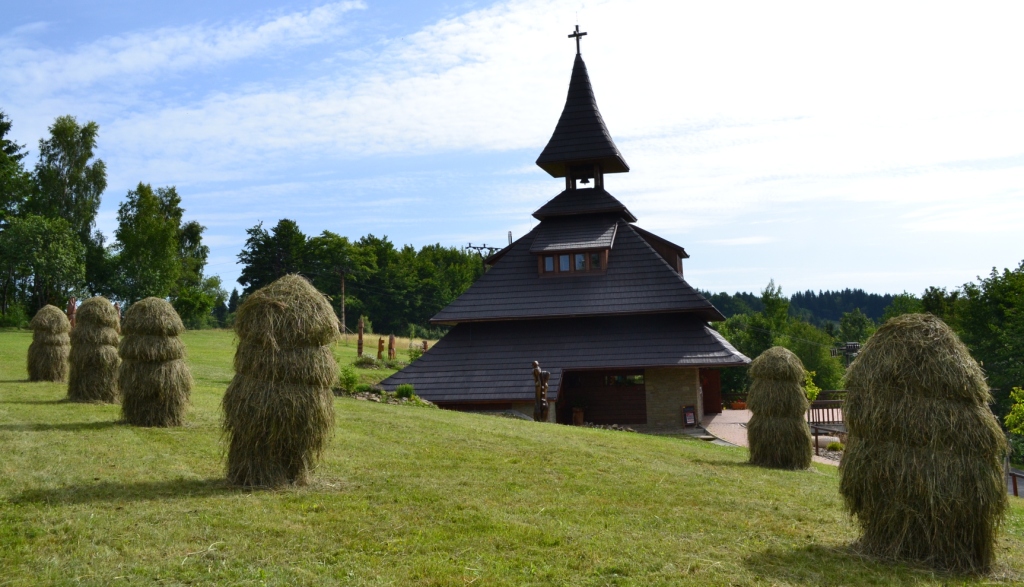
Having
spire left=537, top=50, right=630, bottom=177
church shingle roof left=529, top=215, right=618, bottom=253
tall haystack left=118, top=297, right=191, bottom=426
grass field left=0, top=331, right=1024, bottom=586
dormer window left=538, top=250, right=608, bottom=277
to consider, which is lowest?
grass field left=0, top=331, right=1024, bottom=586

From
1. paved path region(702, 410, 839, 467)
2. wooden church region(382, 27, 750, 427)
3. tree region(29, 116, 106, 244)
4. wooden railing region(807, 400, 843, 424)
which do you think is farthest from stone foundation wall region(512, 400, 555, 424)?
tree region(29, 116, 106, 244)

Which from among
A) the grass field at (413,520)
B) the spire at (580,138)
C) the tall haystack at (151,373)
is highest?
the spire at (580,138)

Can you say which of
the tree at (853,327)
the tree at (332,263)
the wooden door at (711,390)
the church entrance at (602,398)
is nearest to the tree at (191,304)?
the tree at (332,263)

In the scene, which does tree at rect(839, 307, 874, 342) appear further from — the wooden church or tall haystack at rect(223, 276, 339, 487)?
tall haystack at rect(223, 276, 339, 487)

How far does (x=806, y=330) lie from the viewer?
216 feet

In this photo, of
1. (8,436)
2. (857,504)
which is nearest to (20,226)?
(8,436)

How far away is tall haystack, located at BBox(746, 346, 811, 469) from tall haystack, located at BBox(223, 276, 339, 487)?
884 cm

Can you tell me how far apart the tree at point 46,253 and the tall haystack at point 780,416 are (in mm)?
42589

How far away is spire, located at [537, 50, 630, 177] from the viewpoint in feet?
106

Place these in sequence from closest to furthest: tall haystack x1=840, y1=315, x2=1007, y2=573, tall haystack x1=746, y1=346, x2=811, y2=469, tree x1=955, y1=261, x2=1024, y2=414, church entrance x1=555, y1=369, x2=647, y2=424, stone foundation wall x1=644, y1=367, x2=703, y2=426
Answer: tall haystack x1=840, y1=315, x2=1007, y2=573
tall haystack x1=746, y1=346, x2=811, y2=469
stone foundation wall x1=644, y1=367, x2=703, y2=426
church entrance x1=555, y1=369, x2=647, y2=424
tree x1=955, y1=261, x2=1024, y2=414

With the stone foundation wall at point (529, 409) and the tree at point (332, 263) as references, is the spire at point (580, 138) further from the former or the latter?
the tree at point (332, 263)

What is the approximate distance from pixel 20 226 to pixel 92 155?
43.9 feet

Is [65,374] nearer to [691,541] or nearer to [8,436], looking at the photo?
[8,436]

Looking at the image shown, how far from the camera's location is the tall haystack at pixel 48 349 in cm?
2198
